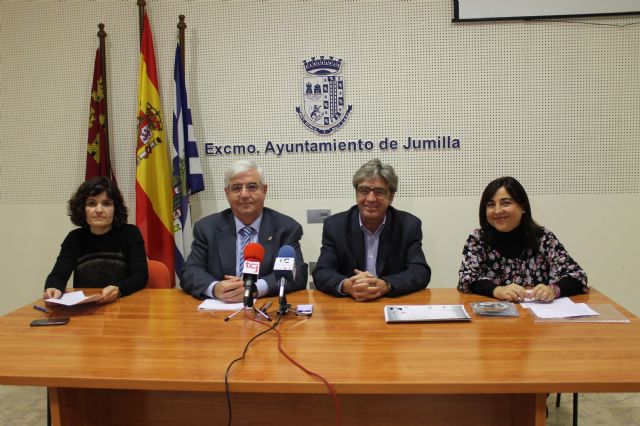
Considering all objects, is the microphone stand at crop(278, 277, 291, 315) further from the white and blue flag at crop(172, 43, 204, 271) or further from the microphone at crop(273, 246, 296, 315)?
the white and blue flag at crop(172, 43, 204, 271)

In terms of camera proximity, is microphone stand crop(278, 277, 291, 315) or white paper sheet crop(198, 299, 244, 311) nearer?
microphone stand crop(278, 277, 291, 315)

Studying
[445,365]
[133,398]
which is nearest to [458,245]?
[445,365]

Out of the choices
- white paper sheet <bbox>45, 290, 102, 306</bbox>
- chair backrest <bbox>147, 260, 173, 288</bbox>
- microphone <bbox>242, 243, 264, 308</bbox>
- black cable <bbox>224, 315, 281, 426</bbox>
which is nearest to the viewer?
black cable <bbox>224, 315, 281, 426</bbox>

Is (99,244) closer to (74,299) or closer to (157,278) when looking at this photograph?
(157,278)

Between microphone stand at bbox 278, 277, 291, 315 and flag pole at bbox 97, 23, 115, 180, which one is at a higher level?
flag pole at bbox 97, 23, 115, 180

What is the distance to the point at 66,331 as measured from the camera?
6.35ft

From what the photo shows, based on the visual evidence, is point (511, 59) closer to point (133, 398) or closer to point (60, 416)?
point (133, 398)

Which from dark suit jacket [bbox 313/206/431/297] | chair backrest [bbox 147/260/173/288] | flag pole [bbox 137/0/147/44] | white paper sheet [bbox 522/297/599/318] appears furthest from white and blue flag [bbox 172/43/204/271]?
white paper sheet [bbox 522/297/599/318]

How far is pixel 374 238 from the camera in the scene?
8.91 feet

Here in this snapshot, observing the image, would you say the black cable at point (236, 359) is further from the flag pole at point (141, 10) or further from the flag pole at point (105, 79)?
the flag pole at point (141, 10)

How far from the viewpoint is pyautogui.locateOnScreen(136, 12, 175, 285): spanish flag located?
3549 mm

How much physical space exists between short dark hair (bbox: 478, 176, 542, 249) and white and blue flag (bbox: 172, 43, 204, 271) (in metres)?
2.09

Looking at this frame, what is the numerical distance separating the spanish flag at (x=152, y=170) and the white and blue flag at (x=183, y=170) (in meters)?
0.06

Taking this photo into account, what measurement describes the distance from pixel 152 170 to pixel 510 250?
253cm
